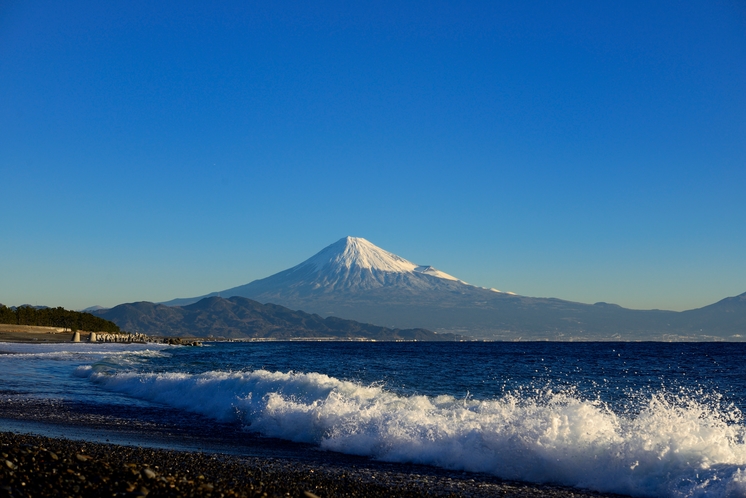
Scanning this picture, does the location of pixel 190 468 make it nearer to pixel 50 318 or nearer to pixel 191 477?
pixel 191 477

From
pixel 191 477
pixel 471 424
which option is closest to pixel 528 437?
pixel 471 424

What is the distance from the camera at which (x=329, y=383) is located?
21641mm

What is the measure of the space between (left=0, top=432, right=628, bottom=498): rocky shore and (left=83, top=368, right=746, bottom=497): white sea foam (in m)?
1.05

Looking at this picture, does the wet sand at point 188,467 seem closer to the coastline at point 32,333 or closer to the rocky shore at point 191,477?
the rocky shore at point 191,477

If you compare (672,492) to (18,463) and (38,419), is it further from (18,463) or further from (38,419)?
(38,419)

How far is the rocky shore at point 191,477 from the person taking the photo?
9055 mm

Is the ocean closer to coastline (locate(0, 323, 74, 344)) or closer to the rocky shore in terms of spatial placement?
the rocky shore

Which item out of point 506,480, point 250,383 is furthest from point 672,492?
point 250,383

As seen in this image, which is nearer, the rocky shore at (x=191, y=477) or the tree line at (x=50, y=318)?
the rocky shore at (x=191, y=477)

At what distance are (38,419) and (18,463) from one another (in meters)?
8.06

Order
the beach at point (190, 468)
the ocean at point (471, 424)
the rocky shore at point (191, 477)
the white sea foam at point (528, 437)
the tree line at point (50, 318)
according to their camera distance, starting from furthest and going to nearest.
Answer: the tree line at point (50, 318), the ocean at point (471, 424), the white sea foam at point (528, 437), the beach at point (190, 468), the rocky shore at point (191, 477)

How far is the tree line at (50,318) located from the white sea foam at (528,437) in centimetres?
10923

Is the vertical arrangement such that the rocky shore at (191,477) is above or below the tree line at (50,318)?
below

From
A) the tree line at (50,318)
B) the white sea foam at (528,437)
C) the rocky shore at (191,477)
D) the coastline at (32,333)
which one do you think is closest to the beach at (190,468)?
the rocky shore at (191,477)
